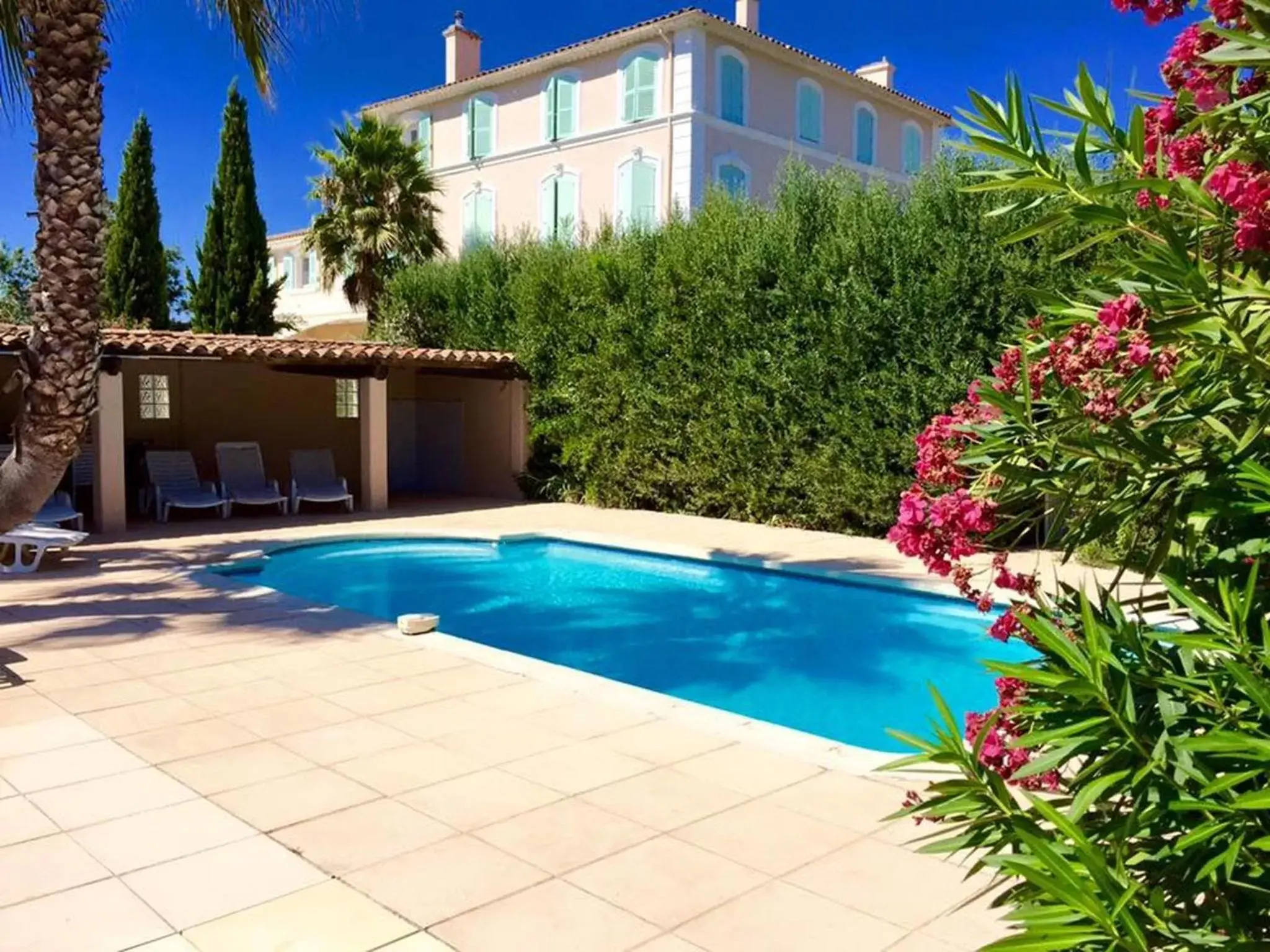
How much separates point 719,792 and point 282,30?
851 centimetres

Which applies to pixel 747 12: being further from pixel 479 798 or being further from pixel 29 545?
pixel 479 798

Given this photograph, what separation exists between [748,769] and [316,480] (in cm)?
1514

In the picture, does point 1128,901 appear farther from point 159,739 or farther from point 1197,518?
point 159,739

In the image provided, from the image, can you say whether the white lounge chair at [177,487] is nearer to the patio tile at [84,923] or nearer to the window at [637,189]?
the window at [637,189]

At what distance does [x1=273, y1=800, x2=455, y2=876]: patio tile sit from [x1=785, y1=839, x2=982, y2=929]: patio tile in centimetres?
172

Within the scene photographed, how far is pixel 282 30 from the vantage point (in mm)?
10180

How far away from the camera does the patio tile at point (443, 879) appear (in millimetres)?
4156

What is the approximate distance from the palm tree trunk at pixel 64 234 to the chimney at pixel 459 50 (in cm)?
2397

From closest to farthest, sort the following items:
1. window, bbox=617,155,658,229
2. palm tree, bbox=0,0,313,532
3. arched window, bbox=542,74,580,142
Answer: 1. palm tree, bbox=0,0,313,532
2. window, bbox=617,155,658,229
3. arched window, bbox=542,74,580,142

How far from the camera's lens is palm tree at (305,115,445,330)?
23.2m

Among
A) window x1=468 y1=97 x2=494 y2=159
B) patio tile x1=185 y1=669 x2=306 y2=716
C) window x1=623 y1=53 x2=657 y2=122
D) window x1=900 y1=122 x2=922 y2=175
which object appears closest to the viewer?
patio tile x1=185 y1=669 x2=306 y2=716

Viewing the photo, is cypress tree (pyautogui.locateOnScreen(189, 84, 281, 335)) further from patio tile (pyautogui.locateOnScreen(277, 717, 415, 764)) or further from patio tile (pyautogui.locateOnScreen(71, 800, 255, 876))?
patio tile (pyautogui.locateOnScreen(71, 800, 255, 876))

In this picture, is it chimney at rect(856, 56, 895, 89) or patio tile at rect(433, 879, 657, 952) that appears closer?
patio tile at rect(433, 879, 657, 952)

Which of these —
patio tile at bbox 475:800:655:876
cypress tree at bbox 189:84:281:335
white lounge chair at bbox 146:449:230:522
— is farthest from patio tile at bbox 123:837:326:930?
cypress tree at bbox 189:84:281:335
